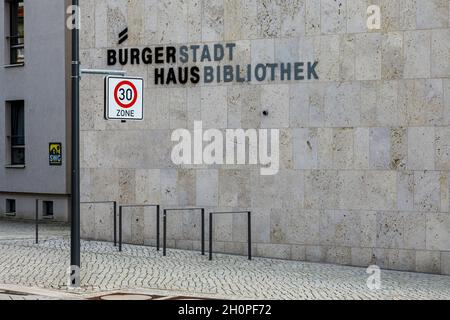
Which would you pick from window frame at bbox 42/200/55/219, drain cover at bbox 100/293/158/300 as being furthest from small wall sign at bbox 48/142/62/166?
drain cover at bbox 100/293/158/300

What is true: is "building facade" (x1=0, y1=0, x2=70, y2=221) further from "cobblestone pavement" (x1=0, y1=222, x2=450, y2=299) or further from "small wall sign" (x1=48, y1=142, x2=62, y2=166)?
"cobblestone pavement" (x1=0, y1=222, x2=450, y2=299)

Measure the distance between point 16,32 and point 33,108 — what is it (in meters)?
2.81

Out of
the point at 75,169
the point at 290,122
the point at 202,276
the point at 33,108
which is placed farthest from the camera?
the point at 33,108

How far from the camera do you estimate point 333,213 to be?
1540cm

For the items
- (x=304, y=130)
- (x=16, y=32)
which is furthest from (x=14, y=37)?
(x=304, y=130)

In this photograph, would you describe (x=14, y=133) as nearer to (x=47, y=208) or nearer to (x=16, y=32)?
(x=47, y=208)

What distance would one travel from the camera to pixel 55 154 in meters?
24.2

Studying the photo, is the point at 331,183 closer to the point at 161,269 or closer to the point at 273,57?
the point at 273,57

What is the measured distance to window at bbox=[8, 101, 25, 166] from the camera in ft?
83.6

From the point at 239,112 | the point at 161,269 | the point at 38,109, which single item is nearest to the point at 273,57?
the point at 239,112

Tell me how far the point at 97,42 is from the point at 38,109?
7691mm

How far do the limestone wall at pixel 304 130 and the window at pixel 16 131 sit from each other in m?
8.38

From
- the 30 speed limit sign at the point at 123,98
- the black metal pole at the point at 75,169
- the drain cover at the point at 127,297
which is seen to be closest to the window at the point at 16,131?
the 30 speed limit sign at the point at 123,98

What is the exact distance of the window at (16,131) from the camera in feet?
83.6
